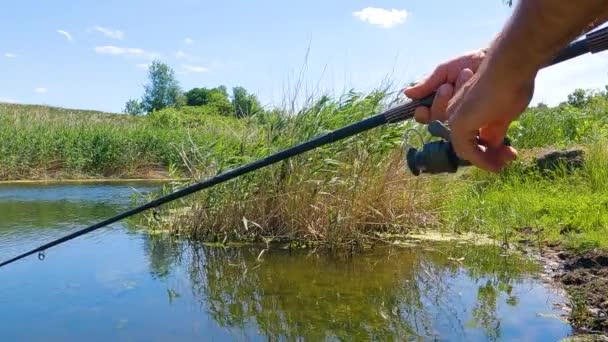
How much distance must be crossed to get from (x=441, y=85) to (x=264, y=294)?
3226 mm

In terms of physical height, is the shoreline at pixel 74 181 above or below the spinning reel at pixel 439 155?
below

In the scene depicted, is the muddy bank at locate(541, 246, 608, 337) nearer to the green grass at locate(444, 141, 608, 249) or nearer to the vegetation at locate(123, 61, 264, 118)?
the green grass at locate(444, 141, 608, 249)

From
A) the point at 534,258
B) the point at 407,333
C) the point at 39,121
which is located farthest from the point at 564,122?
the point at 39,121

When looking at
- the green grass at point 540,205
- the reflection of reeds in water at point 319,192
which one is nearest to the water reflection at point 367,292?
the reflection of reeds in water at point 319,192

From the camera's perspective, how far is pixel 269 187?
6020 mm

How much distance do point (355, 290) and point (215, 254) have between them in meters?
1.70

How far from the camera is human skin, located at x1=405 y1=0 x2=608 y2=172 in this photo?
841 millimetres

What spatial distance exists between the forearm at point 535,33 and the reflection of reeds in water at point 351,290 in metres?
2.86

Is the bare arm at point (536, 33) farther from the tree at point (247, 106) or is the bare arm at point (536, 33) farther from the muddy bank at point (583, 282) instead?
the tree at point (247, 106)

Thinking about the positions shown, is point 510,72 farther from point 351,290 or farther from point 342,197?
point 342,197

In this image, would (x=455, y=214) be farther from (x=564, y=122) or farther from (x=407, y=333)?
(x=564, y=122)

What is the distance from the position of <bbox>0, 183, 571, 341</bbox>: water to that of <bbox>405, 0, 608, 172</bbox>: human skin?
105 inches

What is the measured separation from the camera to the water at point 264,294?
371cm

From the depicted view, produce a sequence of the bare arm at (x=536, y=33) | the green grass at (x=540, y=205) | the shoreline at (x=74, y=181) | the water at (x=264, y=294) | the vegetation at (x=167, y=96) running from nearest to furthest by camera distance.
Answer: the bare arm at (x=536, y=33) < the water at (x=264, y=294) < the green grass at (x=540, y=205) < the shoreline at (x=74, y=181) < the vegetation at (x=167, y=96)
